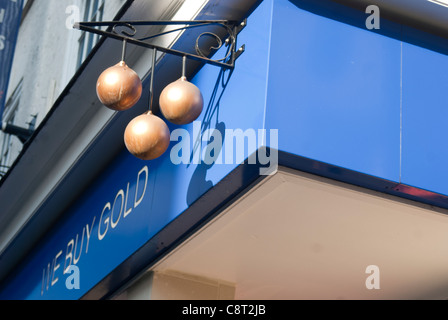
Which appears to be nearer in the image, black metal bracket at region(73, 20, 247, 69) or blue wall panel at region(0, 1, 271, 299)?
blue wall panel at region(0, 1, 271, 299)

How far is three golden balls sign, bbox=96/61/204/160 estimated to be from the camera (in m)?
4.62

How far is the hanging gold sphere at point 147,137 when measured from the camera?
4.61 m

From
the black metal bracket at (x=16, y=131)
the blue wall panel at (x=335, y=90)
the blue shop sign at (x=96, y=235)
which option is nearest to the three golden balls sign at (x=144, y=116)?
the blue wall panel at (x=335, y=90)

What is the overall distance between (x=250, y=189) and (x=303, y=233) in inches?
24.3

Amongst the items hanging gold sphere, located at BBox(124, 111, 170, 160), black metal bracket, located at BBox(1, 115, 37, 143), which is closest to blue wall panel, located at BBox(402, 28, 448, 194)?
hanging gold sphere, located at BBox(124, 111, 170, 160)

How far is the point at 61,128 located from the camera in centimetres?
677

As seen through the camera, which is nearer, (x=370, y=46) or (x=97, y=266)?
(x=370, y=46)

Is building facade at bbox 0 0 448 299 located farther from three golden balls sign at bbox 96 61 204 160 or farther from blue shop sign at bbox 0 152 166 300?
three golden balls sign at bbox 96 61 204 160

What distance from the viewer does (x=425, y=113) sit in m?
4.86

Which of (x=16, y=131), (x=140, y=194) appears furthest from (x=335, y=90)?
(x=16, y=131)

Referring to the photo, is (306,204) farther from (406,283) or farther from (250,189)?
(406,283)

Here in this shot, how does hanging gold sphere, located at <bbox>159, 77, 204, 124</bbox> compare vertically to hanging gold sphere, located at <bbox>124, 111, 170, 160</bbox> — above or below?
above

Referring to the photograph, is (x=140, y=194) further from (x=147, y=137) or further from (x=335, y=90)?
(x=335, y=90)

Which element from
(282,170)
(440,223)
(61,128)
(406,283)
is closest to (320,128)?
(282,170)
